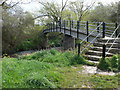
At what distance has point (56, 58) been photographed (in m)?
7.61

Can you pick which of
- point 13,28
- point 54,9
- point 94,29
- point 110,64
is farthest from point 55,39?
point 110,64

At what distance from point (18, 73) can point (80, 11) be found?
26.6m

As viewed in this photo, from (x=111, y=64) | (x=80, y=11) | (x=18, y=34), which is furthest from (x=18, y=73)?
(x=80, y=11)

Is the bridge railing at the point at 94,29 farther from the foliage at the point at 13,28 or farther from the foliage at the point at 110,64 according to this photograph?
the foliage at the point at 13,28

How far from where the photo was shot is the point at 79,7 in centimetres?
3025

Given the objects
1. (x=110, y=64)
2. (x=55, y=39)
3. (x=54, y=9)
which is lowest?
(x=110, y=64)

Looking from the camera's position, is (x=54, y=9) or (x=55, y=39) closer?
(x=54, y=9)

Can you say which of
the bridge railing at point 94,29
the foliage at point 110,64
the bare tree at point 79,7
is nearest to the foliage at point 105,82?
the foliage at point 110,64

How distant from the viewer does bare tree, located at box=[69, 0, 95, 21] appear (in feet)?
97.4

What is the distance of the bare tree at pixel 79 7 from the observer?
29.7 m

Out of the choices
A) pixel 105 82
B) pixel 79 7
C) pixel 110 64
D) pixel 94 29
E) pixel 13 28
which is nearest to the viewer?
pixel 105 82

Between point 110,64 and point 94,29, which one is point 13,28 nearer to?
point 94,29

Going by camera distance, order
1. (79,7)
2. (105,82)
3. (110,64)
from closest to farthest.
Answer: (105,82), (110,64), (79,7)

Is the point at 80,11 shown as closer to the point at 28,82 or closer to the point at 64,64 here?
the point at 64,64
